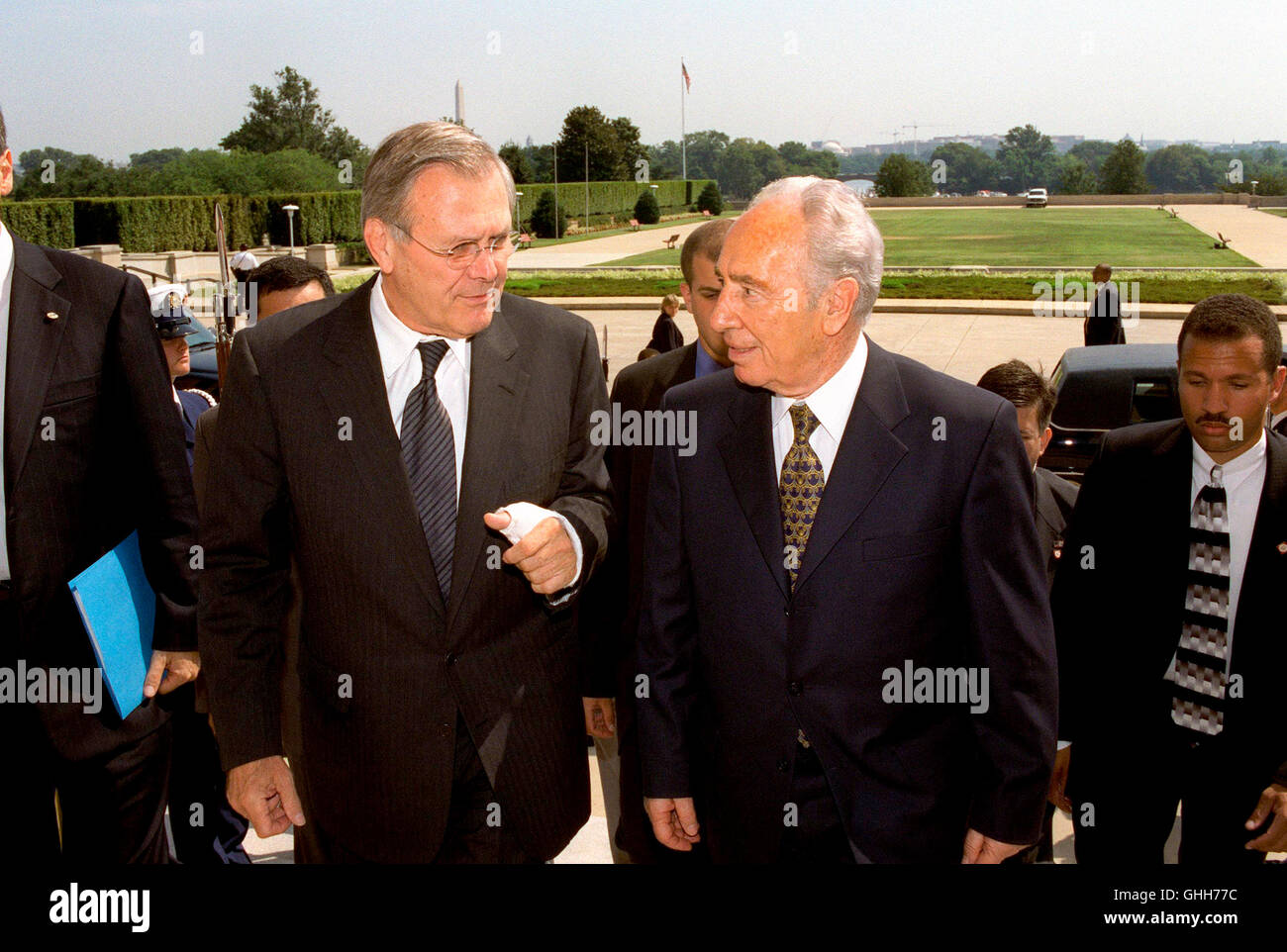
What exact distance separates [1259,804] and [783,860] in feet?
4.86

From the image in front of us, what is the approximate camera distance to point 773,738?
2.57 metres

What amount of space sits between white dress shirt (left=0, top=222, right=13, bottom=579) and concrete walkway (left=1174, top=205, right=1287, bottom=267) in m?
39.6

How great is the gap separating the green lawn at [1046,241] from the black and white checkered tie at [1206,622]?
37346 mm

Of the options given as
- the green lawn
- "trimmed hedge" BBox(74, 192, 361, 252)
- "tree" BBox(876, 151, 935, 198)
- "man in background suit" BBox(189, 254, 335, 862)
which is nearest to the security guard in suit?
"man in background suit" BBox(189, 254, 335, 862)

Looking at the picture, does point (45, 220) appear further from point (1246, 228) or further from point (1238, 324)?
point (1246, 228)

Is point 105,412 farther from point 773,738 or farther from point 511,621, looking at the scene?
point 773,738

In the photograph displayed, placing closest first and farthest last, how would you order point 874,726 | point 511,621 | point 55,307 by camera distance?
point 874,726
point 511,621
point 55,307

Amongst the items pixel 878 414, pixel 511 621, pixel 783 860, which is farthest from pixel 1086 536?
pixel 511 621

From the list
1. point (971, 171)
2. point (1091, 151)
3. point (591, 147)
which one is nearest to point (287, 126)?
point (591, 147)

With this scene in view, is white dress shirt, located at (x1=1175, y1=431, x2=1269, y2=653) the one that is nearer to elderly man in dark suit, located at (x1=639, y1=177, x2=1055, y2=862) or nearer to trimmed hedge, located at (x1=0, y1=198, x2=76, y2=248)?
elderly man in dark suit, located at (x1=639, y1=177, x2=1055, y2=862)

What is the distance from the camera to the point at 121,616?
295 cm

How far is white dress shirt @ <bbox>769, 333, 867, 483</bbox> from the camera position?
2.61 metres

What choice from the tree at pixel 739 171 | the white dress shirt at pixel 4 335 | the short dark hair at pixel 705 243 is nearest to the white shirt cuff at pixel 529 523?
the white dress shirt at pixel 4 335

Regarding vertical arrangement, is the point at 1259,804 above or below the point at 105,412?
below
